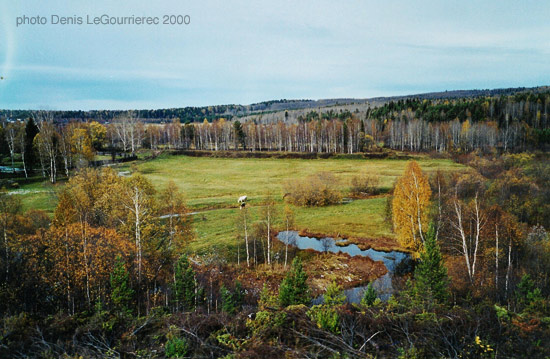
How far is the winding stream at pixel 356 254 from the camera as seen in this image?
2777 centimetres

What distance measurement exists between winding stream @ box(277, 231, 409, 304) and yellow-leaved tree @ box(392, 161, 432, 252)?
3168 mm

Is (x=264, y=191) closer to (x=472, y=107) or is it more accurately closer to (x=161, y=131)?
(x=161, y=131)

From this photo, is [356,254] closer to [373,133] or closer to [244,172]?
[244,172]

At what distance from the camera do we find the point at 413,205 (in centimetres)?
3144

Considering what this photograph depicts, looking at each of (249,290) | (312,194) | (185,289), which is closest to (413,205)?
(249,290)

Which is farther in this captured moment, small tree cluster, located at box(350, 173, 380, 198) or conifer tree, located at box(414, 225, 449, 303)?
small tree cluster, located at box(350, 173, 380, 198)

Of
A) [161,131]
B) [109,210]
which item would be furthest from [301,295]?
[161,131]

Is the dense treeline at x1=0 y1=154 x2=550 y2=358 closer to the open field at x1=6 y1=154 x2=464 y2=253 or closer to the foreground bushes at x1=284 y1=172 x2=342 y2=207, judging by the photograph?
the open field at x1=6 y1=154 x2=464 y2=253

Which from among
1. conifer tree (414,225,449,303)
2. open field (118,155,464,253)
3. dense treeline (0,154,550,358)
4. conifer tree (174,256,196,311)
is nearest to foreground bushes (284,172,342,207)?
open field (118,155,464,253)

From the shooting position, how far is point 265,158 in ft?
313

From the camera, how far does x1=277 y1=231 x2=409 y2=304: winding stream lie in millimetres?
27775

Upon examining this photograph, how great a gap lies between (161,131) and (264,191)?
90.5 m

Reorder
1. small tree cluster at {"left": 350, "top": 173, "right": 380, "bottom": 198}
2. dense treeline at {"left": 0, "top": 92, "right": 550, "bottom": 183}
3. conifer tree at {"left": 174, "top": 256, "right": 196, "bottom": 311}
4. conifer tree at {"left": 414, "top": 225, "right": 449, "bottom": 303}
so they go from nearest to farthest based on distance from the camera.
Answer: conifer tree at {"left": 414, "top": 225, "right": 449, "bottom": 303}
conifer tree at {"left": 174, "top": 256, "right": 196, "bottom": 311}
small tree cluster at {"left": 350, "top": 173, "right": 380, "bottom": 198}
dense treeline at {"left": 0, "top": 92, "right": 550, "bottom": 183}

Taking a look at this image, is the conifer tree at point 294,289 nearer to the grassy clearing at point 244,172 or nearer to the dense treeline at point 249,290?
the dense treeline at point 249,290
